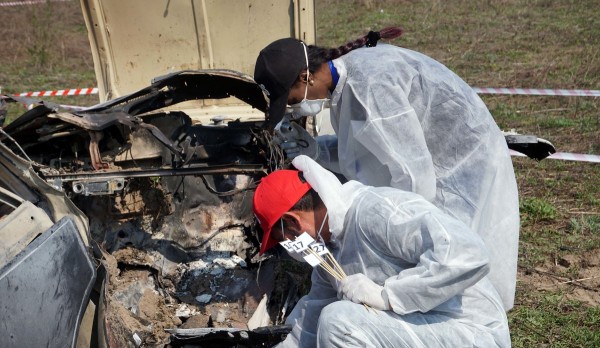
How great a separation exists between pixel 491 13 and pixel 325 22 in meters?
3.27

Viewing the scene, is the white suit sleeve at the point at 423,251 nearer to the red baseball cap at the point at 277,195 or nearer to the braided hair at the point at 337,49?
the red baseball cap at the point at 277,195

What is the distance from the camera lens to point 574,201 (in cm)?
515

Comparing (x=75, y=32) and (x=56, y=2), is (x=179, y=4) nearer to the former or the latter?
(x=75, y=32)

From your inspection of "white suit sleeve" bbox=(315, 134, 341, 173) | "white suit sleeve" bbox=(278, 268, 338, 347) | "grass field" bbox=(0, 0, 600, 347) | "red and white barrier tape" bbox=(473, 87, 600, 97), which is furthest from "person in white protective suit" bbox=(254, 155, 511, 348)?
"red and white barrier tape" bbox=(473, 87, 600, 97)

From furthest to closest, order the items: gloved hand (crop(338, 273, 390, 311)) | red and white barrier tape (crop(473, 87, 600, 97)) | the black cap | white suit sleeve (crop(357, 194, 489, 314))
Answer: red and white barrier tape (crop(473, 87, 600, 97)) < the black cap < gloved hand (crop(338, 273, 390, 311)) < white suit sleeve (crop(357, 194, 489, 314))

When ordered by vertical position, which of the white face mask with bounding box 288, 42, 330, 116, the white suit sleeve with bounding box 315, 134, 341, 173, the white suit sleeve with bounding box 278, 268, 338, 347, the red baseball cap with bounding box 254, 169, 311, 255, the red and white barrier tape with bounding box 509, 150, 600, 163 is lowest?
the red and white barrier tape with bounding box 509, 150, 600, 163

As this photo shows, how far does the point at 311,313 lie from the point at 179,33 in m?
3.27

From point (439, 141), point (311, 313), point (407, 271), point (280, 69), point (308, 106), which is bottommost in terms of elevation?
point (311, 313)

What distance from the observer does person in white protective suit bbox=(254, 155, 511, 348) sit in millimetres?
2365

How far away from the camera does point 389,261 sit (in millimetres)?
2580

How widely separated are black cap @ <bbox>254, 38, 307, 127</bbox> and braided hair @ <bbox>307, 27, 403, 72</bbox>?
54mm

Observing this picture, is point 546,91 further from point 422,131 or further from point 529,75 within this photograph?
point 422,131

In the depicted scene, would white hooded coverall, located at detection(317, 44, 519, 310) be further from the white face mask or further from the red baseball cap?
the red baseball cap

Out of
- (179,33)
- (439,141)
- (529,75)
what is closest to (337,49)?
(439,141)
